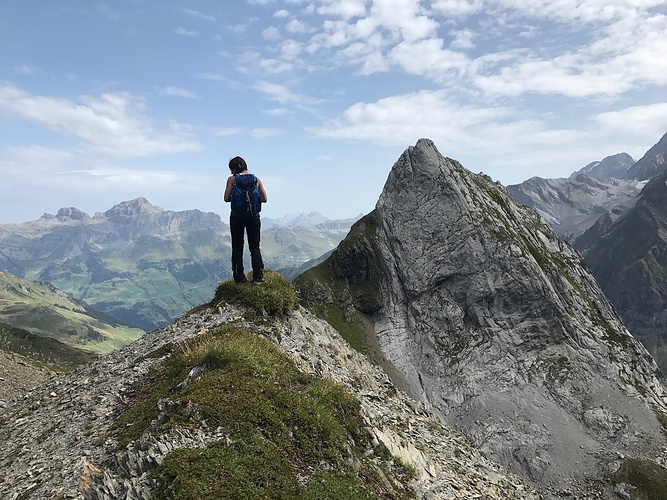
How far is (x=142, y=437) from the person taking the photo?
10.8m

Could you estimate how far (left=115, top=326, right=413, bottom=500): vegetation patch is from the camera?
31.2 feet

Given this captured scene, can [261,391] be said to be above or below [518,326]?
above

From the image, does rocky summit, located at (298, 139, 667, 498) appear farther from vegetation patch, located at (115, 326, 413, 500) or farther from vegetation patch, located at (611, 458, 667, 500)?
vegetation patch, located at (115, 326, 413, 500)

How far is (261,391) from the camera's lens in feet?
40.9

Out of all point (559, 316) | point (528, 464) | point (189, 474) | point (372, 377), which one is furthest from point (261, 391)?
point (559, 316)

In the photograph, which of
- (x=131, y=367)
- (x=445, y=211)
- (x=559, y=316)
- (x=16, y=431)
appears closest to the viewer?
(x=16, y=431)

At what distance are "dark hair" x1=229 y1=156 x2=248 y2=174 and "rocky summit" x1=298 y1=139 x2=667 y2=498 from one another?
81.3m

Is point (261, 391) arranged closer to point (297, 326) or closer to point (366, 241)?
point (297, 326)

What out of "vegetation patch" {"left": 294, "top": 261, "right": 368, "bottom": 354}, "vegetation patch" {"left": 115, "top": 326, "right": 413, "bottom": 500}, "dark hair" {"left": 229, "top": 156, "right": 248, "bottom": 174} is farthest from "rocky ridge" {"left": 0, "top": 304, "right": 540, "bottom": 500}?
"vegetation patch" {"left": 294, "top": 261, "right": 368, "bottom": 354}

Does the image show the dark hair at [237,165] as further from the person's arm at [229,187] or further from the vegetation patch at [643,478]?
the vegetation patch at [643,478]

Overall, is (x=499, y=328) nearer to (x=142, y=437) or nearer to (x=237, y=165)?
(x=237, y=165)

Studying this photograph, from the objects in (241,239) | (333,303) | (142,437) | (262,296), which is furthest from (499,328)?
(142,437)

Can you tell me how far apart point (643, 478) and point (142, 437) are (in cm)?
9070

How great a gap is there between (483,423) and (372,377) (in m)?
71.7
